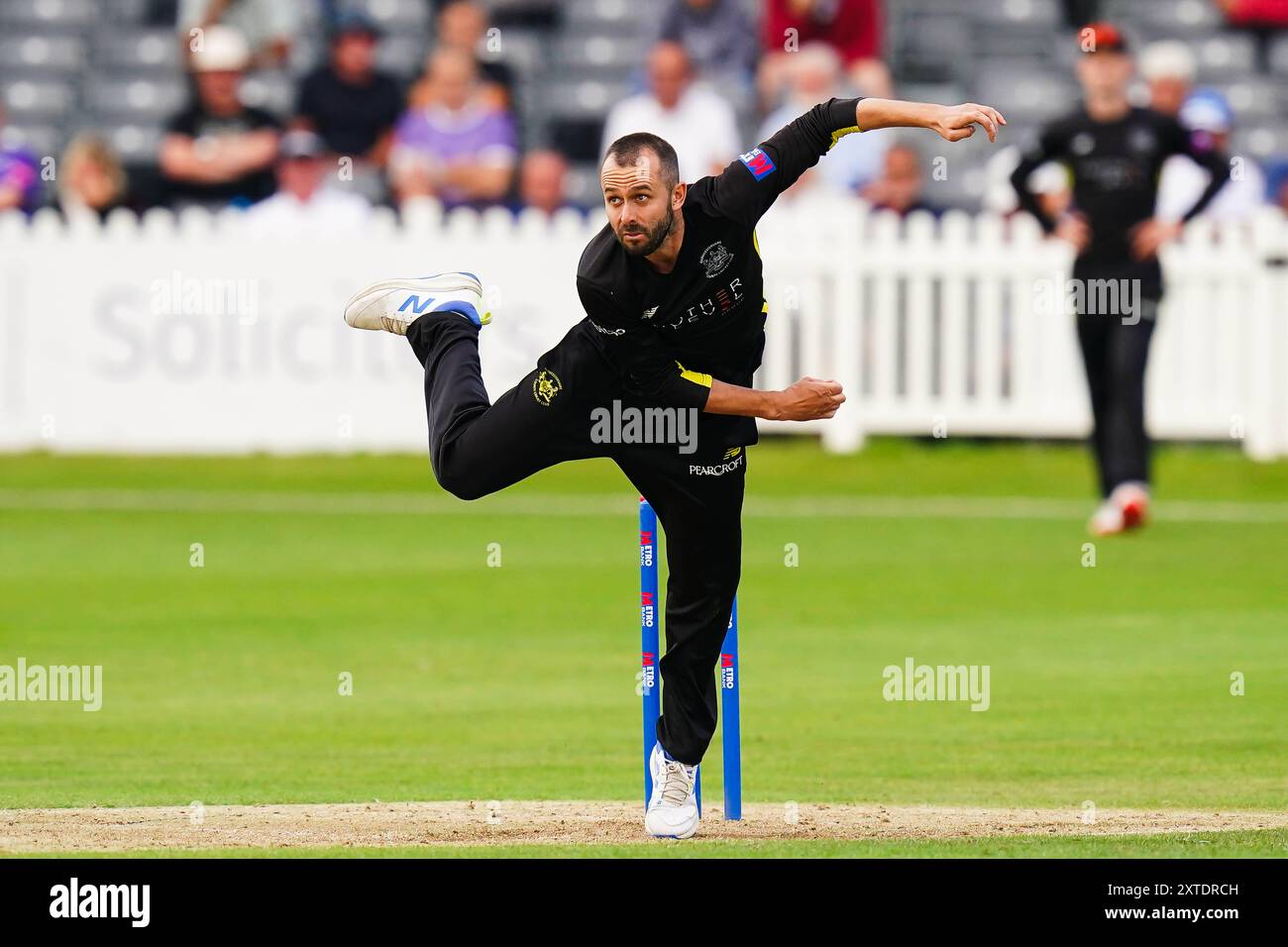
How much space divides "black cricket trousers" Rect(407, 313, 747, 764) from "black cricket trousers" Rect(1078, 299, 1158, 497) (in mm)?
8200

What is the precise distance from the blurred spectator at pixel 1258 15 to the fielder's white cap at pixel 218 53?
34.3 feet

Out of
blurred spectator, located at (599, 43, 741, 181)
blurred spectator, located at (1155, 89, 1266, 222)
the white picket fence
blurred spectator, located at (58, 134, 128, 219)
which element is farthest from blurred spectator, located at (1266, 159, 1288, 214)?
blurred spectator, located at (58, 134, 128, 219)

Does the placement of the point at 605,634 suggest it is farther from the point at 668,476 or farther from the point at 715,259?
the point at 715,259

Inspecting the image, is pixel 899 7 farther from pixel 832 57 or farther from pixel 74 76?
pixel 74 76

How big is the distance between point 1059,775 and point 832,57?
13280 millimetres

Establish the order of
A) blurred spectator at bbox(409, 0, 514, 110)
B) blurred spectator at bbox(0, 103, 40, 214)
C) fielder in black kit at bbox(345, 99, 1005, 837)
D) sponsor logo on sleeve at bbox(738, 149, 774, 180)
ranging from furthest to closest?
1. blurred spectator at bbox(409, 0, 514, 110)
2. blurred spectator at bbox(0, 103, 40, 214)
3. sponsor logo on sleeve at bbox(738, 149, 774, 180)
4. fielder in black kit at bbox(345, 99, 1005, 837)

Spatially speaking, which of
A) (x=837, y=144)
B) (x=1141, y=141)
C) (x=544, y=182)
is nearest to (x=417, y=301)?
(x=1141, y=141)

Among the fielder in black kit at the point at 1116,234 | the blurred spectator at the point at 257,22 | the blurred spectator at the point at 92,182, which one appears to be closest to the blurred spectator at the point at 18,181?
the blurred spectator at the point at 92,182

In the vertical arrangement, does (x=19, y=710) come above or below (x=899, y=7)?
below

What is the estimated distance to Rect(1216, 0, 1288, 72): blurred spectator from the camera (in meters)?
24.4

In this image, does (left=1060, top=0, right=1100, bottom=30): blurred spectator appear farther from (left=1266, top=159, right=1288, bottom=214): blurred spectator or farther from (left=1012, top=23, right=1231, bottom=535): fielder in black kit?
(left=1012, top=23, right=1231, bottom=535): fielder in black kit

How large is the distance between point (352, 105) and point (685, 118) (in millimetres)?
3630
